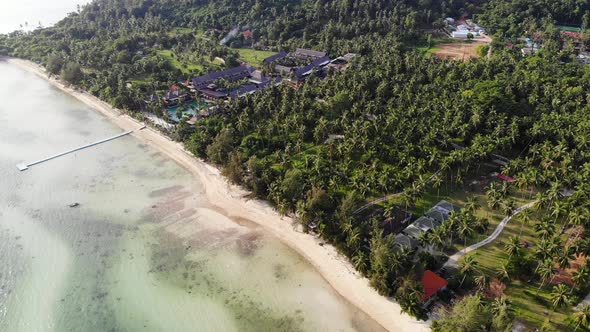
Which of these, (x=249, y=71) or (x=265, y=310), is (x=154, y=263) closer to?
(x=265, y=310)

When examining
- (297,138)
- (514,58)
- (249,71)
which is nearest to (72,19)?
(249,71)

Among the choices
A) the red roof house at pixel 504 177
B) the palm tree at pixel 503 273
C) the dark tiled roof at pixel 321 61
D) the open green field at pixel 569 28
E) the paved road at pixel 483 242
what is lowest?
the paved road at pixel 483 242

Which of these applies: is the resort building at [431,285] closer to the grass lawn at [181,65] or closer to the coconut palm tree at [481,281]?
the coconut palm tree at [481,281]

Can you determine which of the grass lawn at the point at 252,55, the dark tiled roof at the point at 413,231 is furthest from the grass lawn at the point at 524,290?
the grass lawn at the point at 252,55

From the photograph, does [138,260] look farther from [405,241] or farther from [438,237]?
[438,237]

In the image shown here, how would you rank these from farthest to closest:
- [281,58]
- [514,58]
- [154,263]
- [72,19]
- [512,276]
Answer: [72,19], [281,58], [514,58], [154,263], [512,276]
